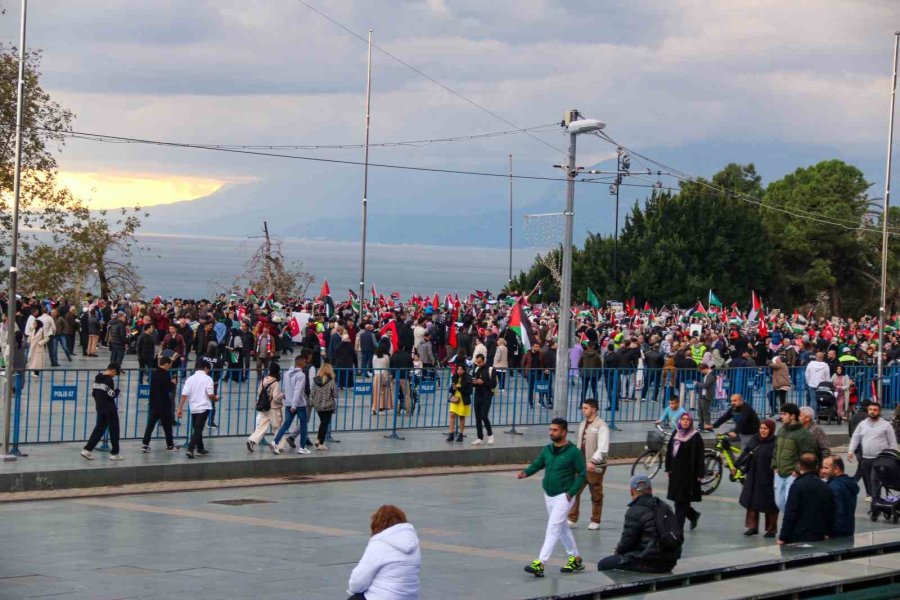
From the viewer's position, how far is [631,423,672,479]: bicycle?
1980 centimetres

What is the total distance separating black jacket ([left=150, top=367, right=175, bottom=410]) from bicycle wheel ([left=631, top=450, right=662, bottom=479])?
24.8ft

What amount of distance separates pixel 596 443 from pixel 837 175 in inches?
3232

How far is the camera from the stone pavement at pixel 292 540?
37.2 ft

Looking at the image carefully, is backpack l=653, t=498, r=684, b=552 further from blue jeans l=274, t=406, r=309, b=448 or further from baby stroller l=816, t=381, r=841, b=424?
baby stroller l=816, t=381, r=841, b=424

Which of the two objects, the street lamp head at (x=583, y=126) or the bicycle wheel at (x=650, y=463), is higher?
the street lamp head at (x=583, y=126)

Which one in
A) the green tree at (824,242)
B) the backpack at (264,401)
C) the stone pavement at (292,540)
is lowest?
the stone pavement at (292,540)

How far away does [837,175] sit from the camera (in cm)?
9169

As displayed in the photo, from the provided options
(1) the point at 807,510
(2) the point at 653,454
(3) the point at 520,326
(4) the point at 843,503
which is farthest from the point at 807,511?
(3) the point at 520,326

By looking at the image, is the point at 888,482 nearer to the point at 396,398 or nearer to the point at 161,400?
the point at 396,398

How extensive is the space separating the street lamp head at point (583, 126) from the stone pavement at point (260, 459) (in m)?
5.92

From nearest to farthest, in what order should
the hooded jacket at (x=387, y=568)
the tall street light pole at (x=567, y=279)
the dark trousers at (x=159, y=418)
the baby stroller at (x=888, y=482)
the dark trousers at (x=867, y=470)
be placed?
the hooded jacket at (x=387, y=568)
the baby stroller at (x=888, y=482)
the dark trousers at (x=867, y=470)
the dark trousers at (x=159, y=418)
the tall street light pole at (x=567, y=279)

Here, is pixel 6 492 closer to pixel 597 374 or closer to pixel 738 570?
pixel 738 570

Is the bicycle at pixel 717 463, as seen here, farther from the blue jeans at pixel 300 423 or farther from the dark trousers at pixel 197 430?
the dark trousers at pixel 197 430

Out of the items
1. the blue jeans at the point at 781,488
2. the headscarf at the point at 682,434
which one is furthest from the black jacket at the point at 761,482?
the headscarf at the point at 682,434
